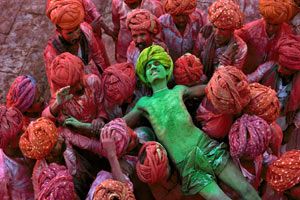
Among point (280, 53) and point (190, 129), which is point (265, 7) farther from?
point (190, 129)

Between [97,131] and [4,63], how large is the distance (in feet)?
7.05

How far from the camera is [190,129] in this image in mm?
5727

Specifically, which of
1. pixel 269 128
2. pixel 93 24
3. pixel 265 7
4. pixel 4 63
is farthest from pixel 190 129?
pixel 4 63

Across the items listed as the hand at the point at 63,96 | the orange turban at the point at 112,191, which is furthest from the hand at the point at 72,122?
the orange turban at the point at 112,191

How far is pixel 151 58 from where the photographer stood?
19.3ft

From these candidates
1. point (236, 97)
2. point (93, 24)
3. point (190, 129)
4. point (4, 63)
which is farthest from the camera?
point (4, 63)

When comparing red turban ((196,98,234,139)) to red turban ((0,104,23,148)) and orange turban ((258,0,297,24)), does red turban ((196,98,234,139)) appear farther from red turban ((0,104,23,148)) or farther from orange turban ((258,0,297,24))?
red turban ((0,104,23,148))

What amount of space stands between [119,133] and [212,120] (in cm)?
73

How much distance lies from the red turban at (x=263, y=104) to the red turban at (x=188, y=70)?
59cm

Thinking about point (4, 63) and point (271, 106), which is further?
point (4, 63)

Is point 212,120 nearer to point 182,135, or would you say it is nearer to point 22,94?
point 182,135

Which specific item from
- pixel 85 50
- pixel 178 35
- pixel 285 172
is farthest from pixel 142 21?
pixel 285 172

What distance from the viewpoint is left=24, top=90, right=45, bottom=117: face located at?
6034mm

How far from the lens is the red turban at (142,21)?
6109 mm
